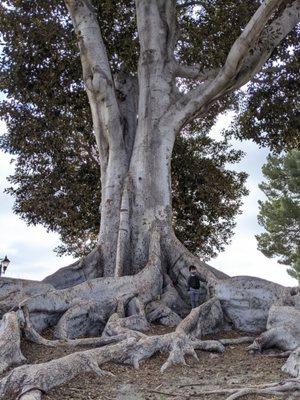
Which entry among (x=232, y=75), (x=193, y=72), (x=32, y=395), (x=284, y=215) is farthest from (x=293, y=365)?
(x=284, y=215)

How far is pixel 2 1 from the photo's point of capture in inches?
541

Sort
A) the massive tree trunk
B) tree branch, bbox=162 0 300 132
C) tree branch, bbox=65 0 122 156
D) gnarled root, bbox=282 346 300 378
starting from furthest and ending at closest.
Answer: tree branch, bbox=65 0 122 156
tree branch, bbox=162 0 300 132
the massive tree trunk
gnarled root, bbox=282 346 300 378

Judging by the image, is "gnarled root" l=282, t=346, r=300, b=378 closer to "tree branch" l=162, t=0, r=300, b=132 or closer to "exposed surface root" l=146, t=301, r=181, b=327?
"exposed surface root" l=146, t=301, r=181, b=327

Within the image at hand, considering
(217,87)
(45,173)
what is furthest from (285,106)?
(45,173)

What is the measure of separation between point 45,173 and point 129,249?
734cm

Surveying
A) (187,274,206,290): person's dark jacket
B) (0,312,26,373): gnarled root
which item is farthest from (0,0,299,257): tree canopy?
(0,312,26,373): gnarled root

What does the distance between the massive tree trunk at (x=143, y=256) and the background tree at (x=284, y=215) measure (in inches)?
804

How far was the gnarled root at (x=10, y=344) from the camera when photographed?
20.6 ft

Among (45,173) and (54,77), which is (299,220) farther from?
(54,77)

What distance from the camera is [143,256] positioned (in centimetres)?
1082

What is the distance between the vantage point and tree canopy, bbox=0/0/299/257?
545 inches

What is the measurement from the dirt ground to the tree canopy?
8.84 metres

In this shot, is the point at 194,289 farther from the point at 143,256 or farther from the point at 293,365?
the point at 293,365

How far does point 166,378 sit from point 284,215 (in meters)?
27.8
